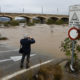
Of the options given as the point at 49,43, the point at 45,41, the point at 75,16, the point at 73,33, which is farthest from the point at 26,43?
the point at 45,41

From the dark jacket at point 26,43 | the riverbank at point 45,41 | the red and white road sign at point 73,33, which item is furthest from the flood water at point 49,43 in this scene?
the red and white road sign at point 73,33

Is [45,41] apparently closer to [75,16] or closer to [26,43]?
[26,43]

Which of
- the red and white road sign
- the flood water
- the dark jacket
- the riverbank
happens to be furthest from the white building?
the flood water

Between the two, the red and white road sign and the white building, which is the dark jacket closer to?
the red and white road sign

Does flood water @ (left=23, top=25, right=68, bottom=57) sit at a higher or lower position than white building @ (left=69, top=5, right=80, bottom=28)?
lower

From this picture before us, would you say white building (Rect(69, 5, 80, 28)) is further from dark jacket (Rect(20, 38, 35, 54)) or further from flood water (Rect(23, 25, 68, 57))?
flood water (Rect(23, 25, 68, 57))

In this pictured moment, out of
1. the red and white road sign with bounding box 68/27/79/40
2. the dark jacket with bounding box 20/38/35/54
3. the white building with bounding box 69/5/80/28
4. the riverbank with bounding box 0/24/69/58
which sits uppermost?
the white building with bounding box 69/5/80/28

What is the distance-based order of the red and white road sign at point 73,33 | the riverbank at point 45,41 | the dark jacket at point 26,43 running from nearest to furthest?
the red and white road sign at point 73,33
the dark jacket at point 26,43
the riverbank at point 45,41

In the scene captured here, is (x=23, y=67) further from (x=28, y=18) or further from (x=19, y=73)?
(x=28, y=18)

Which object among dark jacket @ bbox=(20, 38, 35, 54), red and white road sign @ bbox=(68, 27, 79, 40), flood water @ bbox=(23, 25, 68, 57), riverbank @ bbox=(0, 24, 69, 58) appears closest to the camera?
red and white road sign @ bbox=(68, 27, 79, 40)

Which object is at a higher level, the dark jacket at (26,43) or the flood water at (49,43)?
the dark jacket at (26,43)

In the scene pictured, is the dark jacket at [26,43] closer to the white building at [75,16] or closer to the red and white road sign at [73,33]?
the red and white road sign at [73,33]

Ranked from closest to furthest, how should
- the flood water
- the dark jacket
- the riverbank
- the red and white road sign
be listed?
the red and white road sign, the dark jacket, the flood water, the riverbank

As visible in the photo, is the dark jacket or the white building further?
the dark jacket
